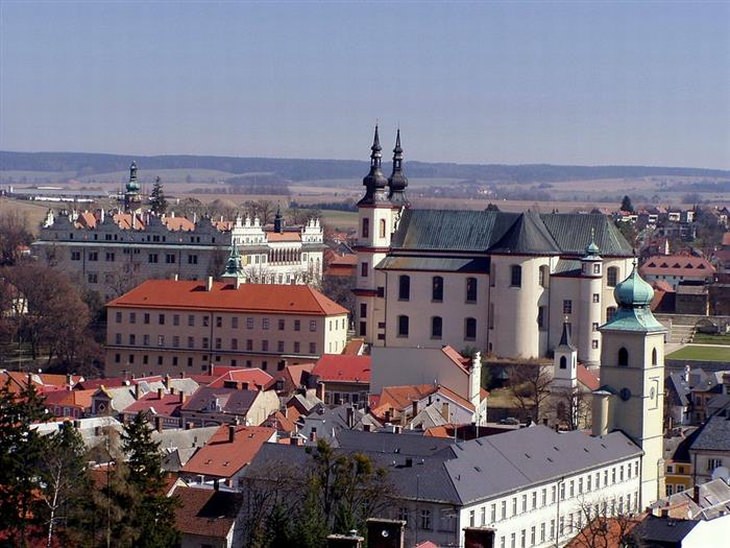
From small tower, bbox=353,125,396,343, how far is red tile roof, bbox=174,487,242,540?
3613 cm

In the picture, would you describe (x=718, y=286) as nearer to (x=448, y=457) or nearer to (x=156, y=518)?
(x=448, y=457)

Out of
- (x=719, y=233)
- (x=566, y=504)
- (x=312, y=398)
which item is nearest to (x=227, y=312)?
(x=312, y=398)

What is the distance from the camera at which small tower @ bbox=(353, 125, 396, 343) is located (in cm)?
8444

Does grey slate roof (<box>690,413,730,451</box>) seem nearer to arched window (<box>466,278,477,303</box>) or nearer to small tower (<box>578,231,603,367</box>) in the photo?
small tower (<box>578,231,603,367</box>)

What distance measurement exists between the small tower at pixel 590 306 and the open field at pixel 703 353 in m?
10.8

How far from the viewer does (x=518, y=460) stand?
52781 mm

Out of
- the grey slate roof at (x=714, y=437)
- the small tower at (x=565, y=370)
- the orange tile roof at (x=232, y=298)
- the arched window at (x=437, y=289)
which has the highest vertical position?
the arched window at (x=437, y=289)

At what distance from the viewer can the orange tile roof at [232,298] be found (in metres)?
88.1

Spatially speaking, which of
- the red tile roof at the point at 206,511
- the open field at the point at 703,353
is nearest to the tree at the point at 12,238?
the open field at the point at 703,353

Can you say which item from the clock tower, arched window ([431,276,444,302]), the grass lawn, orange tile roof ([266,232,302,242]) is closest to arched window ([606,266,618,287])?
arched window ([431,276,444,302])

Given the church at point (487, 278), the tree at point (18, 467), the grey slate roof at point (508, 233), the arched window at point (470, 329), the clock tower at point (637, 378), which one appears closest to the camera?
the tree at point (18, 467)

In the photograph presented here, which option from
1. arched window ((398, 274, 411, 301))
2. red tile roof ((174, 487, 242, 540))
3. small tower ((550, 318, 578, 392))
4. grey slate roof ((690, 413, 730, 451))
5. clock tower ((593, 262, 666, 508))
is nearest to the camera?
red tile roof ((174, 487, 242, 540))

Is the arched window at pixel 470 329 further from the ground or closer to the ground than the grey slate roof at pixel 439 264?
closer to the ground

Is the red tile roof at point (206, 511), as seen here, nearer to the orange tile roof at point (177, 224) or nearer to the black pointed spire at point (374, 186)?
the black pointed spire at point (374, 186)
